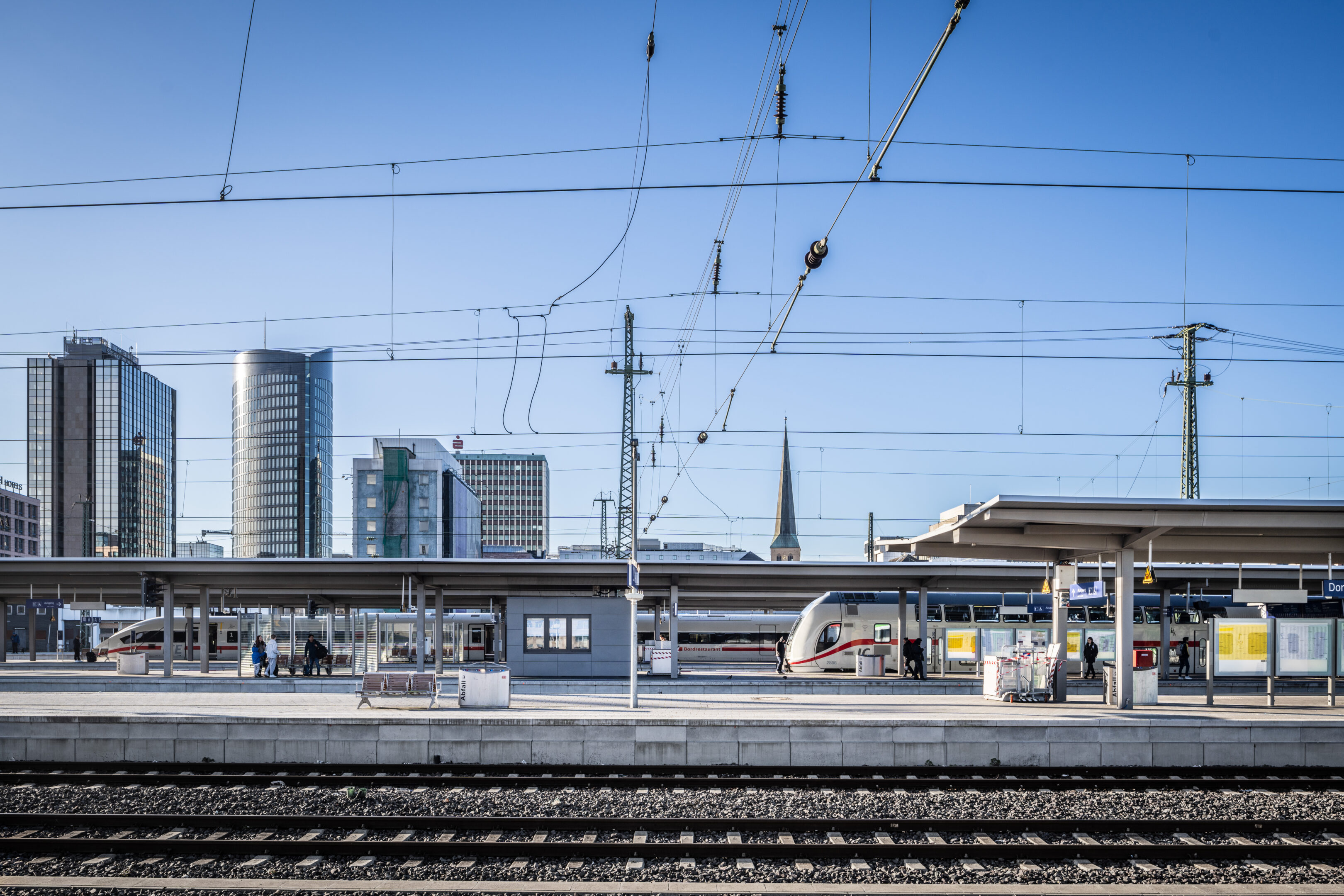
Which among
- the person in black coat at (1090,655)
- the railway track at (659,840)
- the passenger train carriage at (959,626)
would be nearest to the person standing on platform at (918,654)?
the passenger train carriage at (959,626)

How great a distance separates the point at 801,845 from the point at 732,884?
1316 millimetres

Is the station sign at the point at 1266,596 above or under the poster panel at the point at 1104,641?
above

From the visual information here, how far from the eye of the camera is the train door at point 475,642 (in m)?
41.5

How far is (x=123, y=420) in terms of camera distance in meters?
162

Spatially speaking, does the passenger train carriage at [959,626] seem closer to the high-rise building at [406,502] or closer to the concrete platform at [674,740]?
the concrete platform at [674,740]

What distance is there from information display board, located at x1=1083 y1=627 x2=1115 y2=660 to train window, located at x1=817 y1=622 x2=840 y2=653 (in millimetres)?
7542

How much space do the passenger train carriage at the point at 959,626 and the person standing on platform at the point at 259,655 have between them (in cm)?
1641

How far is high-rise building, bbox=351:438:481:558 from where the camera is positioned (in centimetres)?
12506

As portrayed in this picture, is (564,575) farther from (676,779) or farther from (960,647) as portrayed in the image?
(676,779)

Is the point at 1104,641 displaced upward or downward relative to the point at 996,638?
downward

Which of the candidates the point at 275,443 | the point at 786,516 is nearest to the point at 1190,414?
the point at 786,516

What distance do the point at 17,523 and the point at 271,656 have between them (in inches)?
4866

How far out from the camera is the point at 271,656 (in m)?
30.2

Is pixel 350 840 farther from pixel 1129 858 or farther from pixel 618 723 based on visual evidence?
pixel 1129 858
